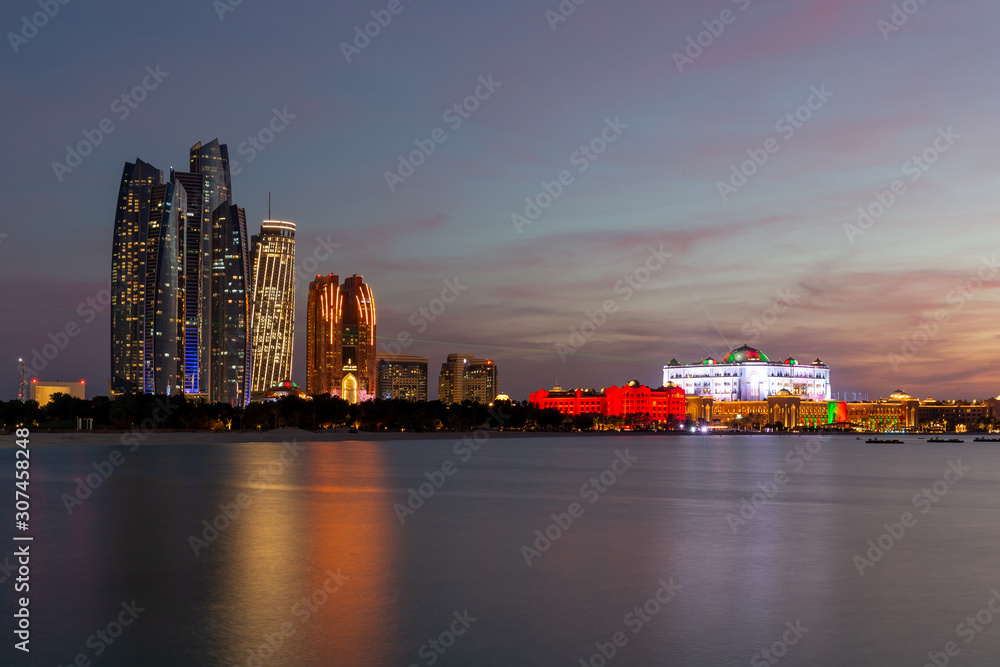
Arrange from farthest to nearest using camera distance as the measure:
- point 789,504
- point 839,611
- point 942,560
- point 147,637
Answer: point 789,504
point 942,560
point 839,611
point 147,637

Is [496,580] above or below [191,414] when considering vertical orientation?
below

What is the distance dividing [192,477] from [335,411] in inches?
5027

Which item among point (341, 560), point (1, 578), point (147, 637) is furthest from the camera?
point (341, 560)

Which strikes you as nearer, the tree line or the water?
the water

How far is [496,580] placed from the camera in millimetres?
24547

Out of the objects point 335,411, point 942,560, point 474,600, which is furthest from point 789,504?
point 335,411

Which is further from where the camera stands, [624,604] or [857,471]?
[857,471]

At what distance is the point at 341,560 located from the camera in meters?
27.0

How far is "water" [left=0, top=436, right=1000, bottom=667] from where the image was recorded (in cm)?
1756

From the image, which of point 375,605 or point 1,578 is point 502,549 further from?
point 1,578

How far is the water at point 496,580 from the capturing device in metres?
17.6

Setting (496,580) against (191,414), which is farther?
(191,414)

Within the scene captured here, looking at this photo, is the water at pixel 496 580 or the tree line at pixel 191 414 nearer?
the water at pixel 496 580

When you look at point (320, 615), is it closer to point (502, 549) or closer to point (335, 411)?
point (502, 549)
